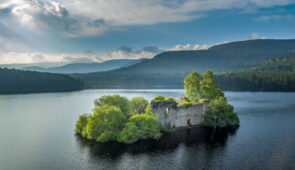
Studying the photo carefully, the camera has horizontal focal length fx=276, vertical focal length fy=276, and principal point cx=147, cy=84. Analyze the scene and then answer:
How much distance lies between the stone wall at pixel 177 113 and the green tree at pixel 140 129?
137 inches

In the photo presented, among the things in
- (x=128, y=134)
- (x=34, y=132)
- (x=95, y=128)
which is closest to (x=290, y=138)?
(x=128, y=134)

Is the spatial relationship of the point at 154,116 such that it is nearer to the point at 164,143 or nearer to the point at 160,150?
the point at 164,143

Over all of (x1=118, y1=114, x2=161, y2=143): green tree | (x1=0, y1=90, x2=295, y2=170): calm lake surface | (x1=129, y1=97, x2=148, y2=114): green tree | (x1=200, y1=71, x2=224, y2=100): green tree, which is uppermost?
(x1=200, y1=71, x2=224, y2=100): green tree

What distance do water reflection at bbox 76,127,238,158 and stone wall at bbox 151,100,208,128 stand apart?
243 centimetres

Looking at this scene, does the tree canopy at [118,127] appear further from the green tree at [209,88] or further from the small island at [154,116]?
the green tree at [209,88]

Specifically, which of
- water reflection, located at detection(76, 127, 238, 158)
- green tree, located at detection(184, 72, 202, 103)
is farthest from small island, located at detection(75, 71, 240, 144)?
water reflection, located at detection(76, 127, 238, 158)

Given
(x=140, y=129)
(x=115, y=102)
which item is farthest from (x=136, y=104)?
(x=140, y=129)

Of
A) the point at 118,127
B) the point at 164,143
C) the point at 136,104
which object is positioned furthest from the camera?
the point at 136,104

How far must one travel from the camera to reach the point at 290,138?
54.1 m

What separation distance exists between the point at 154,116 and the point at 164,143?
8.12 m

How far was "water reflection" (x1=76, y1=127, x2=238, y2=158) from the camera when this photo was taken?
46.6 m

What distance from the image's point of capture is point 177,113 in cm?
6125

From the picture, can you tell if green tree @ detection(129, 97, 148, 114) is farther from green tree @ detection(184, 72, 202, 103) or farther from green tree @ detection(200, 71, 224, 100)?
green tree @ detection(200, 71, 224, 100)

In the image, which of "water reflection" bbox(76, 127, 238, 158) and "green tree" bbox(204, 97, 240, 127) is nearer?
"water reflection" bbox(76, 127, 238, 158)
